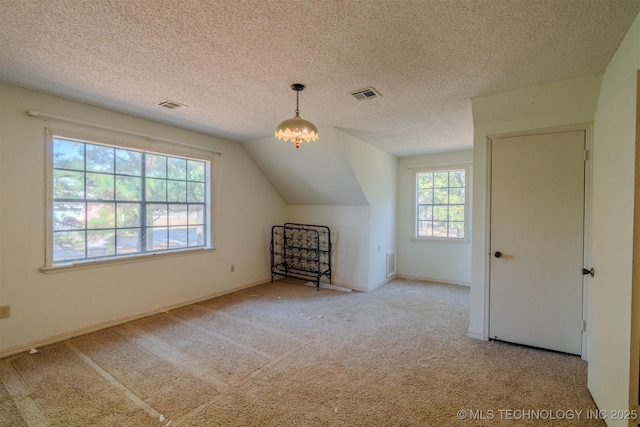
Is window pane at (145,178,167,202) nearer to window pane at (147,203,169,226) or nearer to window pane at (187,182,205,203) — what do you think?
window pane at (147,203,169,226)

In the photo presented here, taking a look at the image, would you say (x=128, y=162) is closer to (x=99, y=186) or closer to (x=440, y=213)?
(x=99, y=186)

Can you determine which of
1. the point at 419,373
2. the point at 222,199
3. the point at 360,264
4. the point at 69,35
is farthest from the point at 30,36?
the point at 360,264

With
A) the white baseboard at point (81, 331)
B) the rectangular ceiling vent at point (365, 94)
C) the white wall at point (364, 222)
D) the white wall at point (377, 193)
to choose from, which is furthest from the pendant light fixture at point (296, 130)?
the white baseboard at point (81, 331)

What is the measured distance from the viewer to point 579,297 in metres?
2.49

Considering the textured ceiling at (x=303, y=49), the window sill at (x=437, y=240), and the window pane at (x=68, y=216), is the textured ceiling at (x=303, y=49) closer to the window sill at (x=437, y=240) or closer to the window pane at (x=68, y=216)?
the window pane at (x=68, y=216)

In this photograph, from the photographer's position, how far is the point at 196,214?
4.12 meters

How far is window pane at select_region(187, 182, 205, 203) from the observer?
402cm

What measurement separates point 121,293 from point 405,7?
Result: 378 cm

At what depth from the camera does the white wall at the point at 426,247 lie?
16.2 ft

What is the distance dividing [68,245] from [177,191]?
1.31 m

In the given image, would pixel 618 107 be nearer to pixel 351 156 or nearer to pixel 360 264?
pixel 351 156

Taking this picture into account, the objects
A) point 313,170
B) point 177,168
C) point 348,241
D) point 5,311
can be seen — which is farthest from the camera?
point 348,241

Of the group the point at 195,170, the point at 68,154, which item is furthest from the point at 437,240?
the point at 68,154

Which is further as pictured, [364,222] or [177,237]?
[364,222]
